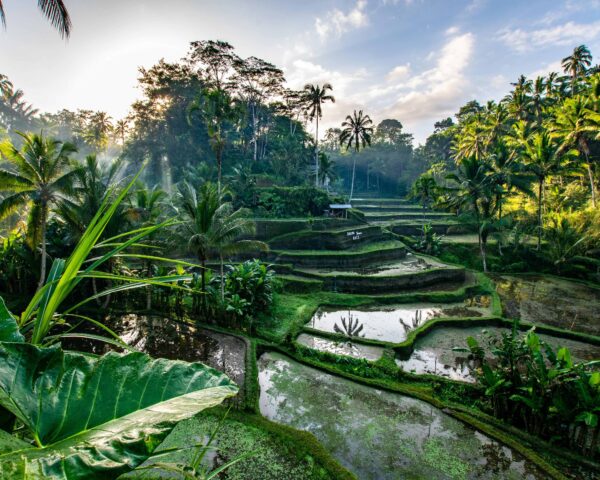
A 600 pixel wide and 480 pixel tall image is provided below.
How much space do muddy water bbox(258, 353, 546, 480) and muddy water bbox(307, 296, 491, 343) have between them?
9.99 feet

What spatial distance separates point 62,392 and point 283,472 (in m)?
4.47

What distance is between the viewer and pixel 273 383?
6785mm

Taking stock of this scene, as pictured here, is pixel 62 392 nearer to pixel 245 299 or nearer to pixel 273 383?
pixel 273 383

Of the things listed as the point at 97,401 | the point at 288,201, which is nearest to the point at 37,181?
the point at 97,401

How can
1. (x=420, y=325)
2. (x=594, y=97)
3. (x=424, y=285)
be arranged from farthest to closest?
(x=594, y=97)
(x=424, y=285)
(x=420, y=325)

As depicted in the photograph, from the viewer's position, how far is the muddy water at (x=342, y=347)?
826 cm

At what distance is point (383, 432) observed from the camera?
17.4 ft

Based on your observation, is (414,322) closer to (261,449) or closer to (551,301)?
(551,301)

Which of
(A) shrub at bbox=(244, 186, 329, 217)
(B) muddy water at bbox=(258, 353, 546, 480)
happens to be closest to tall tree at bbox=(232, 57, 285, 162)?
(A) shrub at bbox=(244, 186, 329, 217)

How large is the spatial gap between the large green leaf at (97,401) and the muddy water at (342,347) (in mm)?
7762

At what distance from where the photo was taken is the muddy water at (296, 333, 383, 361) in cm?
826

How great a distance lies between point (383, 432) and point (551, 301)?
1156 cm

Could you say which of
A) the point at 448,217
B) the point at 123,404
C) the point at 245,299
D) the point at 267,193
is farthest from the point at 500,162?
the point at 123,404

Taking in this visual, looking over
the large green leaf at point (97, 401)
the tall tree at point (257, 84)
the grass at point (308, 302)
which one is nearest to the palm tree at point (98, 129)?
the tall tree at point (257, 84)
